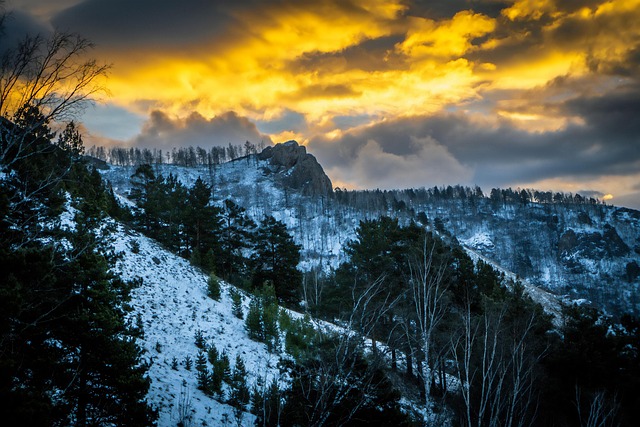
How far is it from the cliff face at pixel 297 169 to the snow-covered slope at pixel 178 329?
12793cm

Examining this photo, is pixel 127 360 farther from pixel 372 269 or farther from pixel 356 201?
pixel 356 201

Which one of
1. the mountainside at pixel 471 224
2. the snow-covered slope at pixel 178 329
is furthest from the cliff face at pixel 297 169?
the snow-covered slope at pixel 178 329

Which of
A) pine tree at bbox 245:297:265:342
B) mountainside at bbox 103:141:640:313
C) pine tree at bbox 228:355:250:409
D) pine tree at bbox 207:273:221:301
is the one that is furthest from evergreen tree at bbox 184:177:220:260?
mountainside at bbox 103:141:640:313

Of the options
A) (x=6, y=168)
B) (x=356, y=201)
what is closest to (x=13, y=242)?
(x=6, y=168)

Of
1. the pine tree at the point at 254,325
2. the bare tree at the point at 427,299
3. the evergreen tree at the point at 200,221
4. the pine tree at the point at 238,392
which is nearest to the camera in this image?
the bare tree at the point at 427,299

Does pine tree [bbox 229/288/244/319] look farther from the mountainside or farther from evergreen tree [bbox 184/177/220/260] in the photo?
the mountainside

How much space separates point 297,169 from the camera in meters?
162

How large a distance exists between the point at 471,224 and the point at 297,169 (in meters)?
96.9

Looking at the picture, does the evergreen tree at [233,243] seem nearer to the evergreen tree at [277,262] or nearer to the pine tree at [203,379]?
the evergreen tree at [277,262]

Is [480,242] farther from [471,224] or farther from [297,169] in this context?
[297,169]

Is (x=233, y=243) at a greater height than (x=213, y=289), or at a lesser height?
greater

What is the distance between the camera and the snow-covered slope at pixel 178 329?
41.3ft

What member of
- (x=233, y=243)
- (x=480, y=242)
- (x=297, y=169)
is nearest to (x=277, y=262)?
(x=233, y=243)

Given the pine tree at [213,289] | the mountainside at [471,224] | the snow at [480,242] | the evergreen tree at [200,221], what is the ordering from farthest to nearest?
the snow at [480,242] → the mountainside at [471,224] → the evergreen tree at [200,221] → the pine tree at [213,289]
